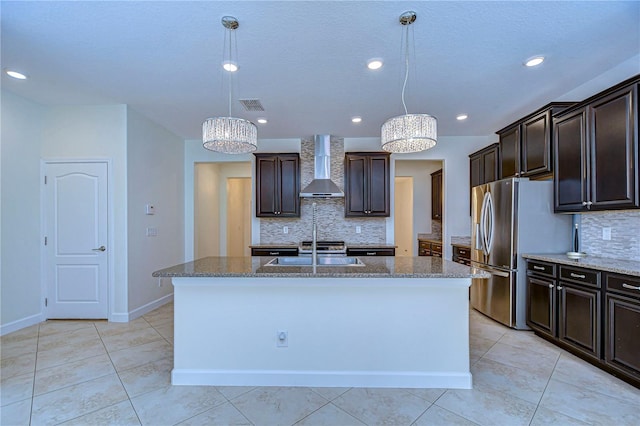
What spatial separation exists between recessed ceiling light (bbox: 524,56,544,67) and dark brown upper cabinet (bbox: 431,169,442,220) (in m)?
2.89

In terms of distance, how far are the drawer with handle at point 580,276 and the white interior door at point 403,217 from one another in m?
4.24

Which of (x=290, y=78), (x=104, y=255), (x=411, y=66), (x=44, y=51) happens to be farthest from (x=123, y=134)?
(x=411, y=66)

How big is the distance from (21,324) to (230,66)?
3.88 metres

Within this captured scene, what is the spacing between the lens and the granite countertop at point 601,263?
2.25 metres

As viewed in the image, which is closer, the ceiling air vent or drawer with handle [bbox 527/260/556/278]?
drawer with handle [bbox 527/260/556/278]

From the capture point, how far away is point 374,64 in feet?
8.90

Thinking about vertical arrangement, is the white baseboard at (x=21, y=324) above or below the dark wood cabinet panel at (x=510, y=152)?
below

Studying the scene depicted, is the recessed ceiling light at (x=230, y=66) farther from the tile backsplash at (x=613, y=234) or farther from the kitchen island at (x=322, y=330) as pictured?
the tile backsplash at (x=613, y=234)

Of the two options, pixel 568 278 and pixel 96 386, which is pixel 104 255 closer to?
pixel 96 386

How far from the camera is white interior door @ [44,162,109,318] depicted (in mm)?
3762

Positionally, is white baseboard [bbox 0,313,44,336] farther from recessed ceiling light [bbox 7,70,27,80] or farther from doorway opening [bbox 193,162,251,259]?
recessed ceiling light [bbox 7,70,27,80]

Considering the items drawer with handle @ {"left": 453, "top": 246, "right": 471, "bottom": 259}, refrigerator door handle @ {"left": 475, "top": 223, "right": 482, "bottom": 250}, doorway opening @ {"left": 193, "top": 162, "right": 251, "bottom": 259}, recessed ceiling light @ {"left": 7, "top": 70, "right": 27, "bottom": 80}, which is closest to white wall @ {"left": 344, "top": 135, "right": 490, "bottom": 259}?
drawer with handle @ {"left": 453, "top": 246, "right": 471, "bottom": 259}

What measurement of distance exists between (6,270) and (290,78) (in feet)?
12.7

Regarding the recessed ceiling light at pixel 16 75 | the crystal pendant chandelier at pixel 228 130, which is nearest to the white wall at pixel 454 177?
the crystal pendant chandelier at pixel 228 130
